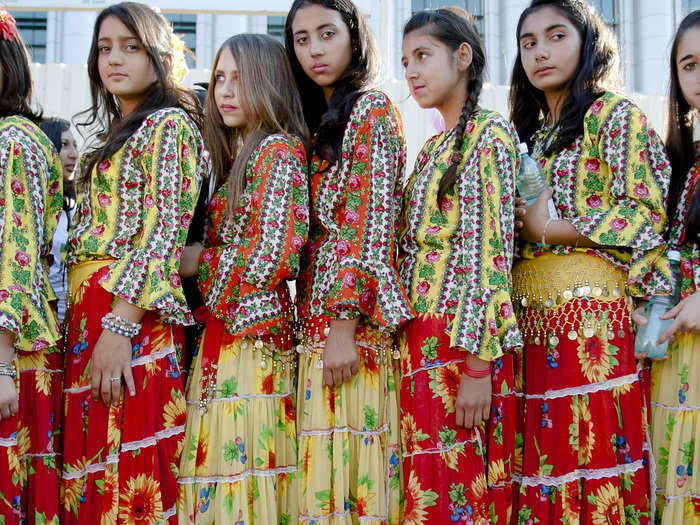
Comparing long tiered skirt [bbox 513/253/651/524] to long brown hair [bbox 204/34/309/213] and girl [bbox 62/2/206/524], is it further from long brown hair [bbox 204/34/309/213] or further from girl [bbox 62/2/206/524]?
girl [bbox 62/2/206/524]

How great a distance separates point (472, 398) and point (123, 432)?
121 cm

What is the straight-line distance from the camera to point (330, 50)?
2.88m

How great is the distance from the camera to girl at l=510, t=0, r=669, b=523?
2.52 meters

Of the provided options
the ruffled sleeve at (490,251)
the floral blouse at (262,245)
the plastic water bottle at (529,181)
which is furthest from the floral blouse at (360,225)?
the plastic water bottle at (529,181)

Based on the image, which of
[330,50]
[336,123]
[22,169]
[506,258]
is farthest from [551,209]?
[22,169]

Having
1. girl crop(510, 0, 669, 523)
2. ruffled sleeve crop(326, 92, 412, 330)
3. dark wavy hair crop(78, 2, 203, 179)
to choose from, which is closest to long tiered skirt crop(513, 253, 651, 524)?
girl crop(510, 0, 669, 523)

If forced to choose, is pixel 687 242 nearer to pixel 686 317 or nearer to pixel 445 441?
pixel 686 317

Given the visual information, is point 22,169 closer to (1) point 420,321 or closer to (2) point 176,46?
(2) point 176,46

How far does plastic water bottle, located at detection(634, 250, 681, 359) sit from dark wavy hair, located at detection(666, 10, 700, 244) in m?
0.24

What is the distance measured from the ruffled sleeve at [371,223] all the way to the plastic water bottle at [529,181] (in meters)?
0.47

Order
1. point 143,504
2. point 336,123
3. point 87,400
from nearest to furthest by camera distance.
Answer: point 143,504 → point 87,400 → point 336,123

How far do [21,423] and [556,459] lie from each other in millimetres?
1904

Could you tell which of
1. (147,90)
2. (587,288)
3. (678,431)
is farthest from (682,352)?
(147,90)

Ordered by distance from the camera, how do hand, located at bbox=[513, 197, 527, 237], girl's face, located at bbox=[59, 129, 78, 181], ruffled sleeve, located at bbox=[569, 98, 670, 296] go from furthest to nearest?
girl's face, located at bbox=[59, 129, 78, 181]
hand, located at bbox=[513, 197, 527, 237]
ruffled sleeve, located at bbox=[569, 98, 670, 296]
